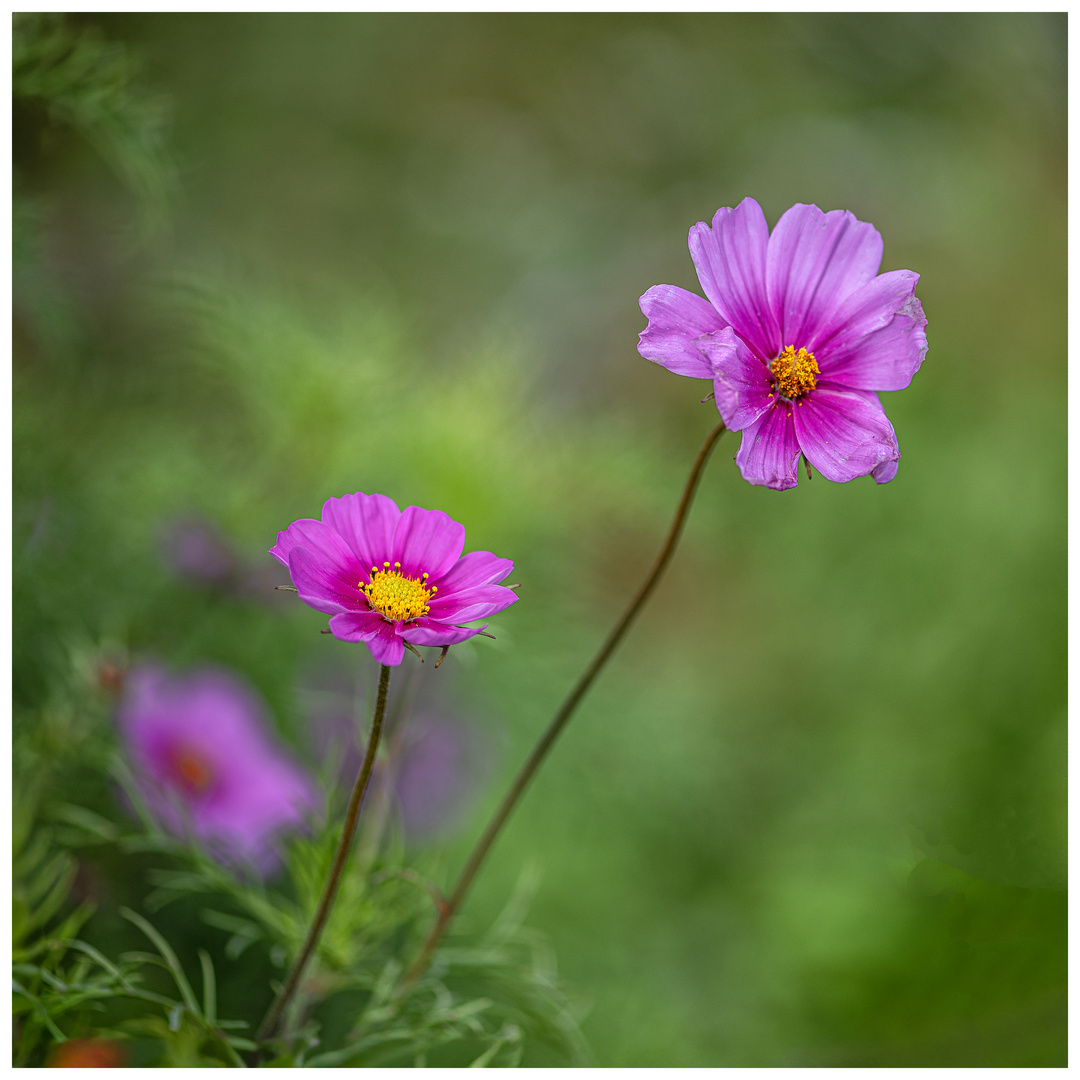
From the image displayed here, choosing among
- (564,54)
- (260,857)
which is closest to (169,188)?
(260,857)

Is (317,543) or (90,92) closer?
(317,543)

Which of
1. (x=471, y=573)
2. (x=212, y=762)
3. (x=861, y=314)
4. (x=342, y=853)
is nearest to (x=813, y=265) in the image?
(x=861, y=314)

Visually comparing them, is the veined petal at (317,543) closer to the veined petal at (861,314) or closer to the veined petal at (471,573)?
the veined petal at (471,573)

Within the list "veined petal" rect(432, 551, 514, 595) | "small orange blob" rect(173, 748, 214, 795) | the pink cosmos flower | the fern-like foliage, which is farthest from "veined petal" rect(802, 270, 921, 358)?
"small orange blob" rect(173, 748, 214, 795)

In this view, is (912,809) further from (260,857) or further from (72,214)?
(72,214)

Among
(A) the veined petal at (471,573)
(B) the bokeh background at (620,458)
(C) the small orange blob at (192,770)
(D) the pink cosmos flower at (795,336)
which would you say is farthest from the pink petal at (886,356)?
(C) the small orange blob at (192,770)

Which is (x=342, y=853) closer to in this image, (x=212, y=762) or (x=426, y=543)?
(x=426, y=543)

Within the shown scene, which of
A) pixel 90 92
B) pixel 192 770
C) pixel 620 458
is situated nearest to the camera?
pixel 90 92
